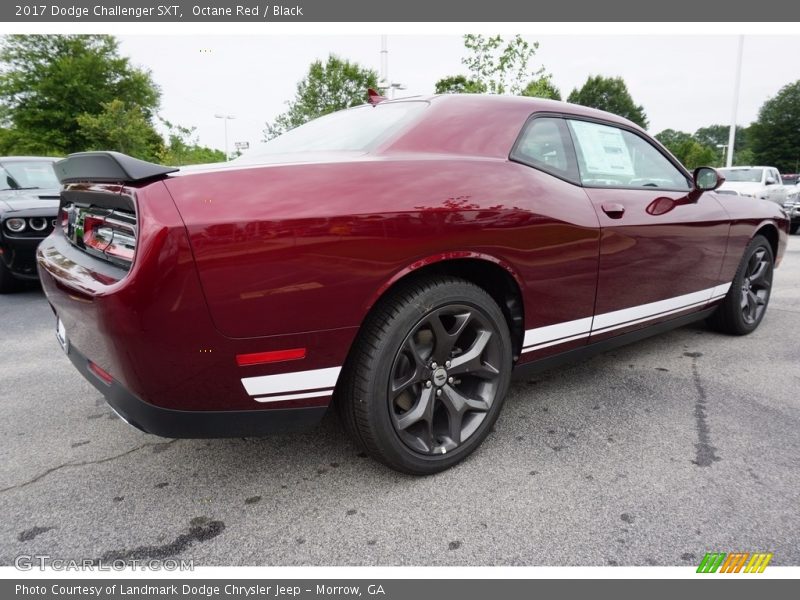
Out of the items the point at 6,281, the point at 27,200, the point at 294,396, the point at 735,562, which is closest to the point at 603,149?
the point at 735,562

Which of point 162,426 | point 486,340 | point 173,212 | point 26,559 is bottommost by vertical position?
point 26,559

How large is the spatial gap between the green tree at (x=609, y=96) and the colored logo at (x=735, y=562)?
64.0 m

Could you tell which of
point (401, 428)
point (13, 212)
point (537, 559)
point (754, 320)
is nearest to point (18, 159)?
point (13, 212)

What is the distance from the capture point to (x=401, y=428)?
192 cm

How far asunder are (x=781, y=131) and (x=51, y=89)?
206ft

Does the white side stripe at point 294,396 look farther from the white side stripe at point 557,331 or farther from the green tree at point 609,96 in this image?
the green tree at point 609,96

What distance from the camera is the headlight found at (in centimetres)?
500

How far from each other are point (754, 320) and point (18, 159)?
799 cm

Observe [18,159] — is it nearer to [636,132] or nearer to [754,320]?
[636,132]

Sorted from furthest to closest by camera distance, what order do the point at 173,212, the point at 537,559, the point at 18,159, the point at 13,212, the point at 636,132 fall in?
the point at 18,159
the point at 13,212
the point at 636,132
the point at 537,559
the point at 173,212

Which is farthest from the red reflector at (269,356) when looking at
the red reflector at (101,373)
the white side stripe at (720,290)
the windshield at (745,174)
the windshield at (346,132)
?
the windshield at (745,174)

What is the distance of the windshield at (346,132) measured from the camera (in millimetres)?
2129

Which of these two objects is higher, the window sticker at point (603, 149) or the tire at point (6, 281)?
the window sticker at point (603, 149)

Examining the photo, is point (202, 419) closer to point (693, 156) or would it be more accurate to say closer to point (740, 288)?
point (740, 288)
